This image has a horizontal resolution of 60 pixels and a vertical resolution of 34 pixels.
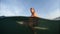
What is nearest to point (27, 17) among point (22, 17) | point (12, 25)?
point (22, 17)

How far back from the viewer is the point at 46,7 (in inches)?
111

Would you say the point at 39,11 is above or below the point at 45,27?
above

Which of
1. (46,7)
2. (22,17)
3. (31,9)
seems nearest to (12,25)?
(22,17)

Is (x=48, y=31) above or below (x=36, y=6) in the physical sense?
below

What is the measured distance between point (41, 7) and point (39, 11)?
0.22ft

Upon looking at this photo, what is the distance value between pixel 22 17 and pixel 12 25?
18 centimetres

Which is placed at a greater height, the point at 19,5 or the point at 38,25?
the point at 19,5

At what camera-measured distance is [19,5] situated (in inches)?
111

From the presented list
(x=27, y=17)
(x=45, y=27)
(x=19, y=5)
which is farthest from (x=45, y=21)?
(x=19, y=5)

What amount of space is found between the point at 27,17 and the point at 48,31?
0.35 m

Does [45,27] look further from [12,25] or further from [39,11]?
[12,25]

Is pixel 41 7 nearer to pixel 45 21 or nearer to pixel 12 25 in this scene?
pixel 45 21

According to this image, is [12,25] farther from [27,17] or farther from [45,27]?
[45,27]

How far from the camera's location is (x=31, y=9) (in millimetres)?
2820
